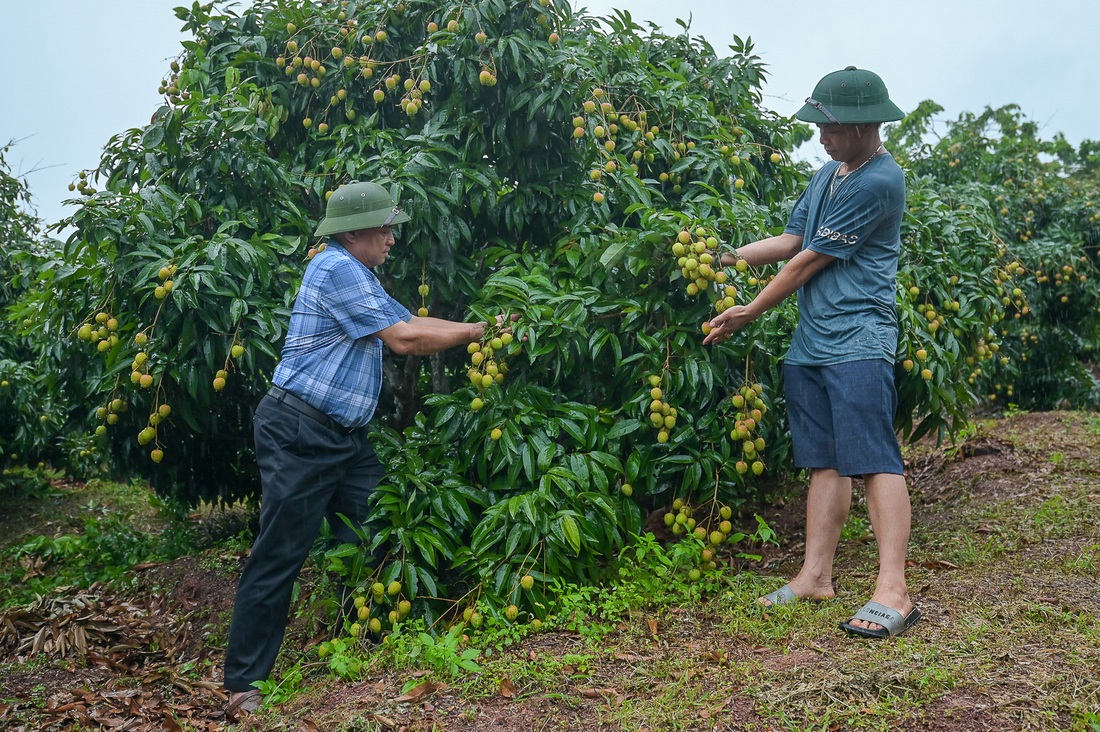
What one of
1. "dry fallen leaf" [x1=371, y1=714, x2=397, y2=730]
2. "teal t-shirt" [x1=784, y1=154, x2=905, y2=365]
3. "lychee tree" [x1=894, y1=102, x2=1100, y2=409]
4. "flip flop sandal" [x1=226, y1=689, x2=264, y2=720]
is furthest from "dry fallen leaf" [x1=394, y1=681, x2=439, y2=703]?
"lychee tree" [x1=894, y1=102, x2=1100, y2=409]

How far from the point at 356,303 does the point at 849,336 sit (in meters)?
1.72

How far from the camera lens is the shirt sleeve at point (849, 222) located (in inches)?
123

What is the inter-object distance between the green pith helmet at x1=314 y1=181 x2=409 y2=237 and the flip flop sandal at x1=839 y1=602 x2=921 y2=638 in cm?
213

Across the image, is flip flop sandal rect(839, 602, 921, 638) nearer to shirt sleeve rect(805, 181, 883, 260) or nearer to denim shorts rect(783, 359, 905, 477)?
denim shorts rect(783, 359, 905, 477)

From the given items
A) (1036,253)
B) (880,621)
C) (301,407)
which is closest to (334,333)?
(301,407)

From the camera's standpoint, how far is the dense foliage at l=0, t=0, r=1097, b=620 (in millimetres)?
3564

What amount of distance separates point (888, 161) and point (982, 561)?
70.3 inches

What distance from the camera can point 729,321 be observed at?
3404 millimetres

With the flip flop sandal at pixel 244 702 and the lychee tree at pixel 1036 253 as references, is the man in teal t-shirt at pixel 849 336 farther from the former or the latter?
the lychee tree at pixel 1036 253

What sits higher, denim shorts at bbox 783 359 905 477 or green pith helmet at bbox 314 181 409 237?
green pith helmet at bbox 314 181 409 237

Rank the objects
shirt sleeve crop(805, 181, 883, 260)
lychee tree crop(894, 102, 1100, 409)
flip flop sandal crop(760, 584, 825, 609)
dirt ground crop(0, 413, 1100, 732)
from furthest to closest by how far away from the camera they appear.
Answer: lychee tree crop(894, 102, 1100, 409) < flip flop sandal crop(760, 584, 825, 609) < shirt sleeve crop(805, 181, 883, 260) < dirt ground crop(0, 413, 1100, 732)

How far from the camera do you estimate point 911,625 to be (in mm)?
3111

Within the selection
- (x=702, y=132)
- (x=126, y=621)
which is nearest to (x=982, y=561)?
(x=702, y=132)

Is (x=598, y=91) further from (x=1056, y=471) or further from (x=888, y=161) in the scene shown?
(x=1056, y=471)
